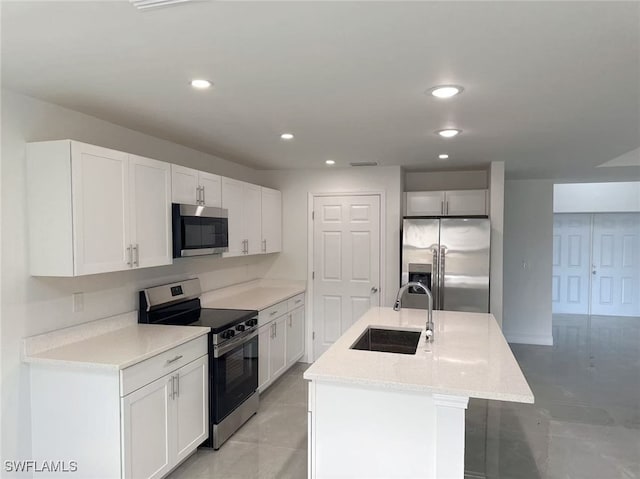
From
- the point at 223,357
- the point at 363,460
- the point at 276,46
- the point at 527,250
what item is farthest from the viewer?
the point at 527,250

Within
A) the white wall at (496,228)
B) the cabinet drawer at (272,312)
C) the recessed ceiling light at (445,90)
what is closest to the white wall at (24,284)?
the cabinet drawer at (272,312)

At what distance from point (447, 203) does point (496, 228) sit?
24.0 inches

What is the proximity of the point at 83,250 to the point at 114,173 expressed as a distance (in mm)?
521

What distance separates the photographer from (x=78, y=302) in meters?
2.64

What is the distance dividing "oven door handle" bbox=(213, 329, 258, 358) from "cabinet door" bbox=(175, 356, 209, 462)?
3.2 inches

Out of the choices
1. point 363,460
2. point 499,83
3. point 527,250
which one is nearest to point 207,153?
point 499,83

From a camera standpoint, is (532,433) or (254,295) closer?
(532,433)

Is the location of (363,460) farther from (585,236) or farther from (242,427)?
(585,236)

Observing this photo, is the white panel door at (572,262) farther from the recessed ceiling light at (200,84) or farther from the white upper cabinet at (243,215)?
the recessed ceiling light at (200,84)

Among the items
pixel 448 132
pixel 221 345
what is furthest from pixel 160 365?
pixel 448 132

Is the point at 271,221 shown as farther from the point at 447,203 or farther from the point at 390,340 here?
the point at 390,340

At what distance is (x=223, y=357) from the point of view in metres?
3.14

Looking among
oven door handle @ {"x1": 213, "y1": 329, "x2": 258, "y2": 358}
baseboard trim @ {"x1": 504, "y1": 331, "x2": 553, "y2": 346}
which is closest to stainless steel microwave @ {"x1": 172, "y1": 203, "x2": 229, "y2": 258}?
oven door handle @ {"x1": 213, "y1": 329, "x2": 258, "y2": 358}

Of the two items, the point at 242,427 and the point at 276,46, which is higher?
the point at 276,46
